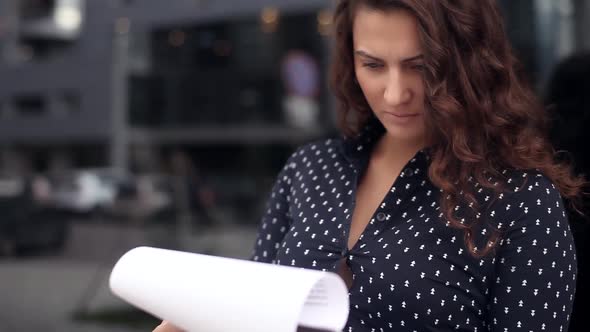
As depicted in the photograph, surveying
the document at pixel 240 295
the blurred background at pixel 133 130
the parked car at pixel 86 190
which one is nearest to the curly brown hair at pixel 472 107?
the document at pixel 240 295

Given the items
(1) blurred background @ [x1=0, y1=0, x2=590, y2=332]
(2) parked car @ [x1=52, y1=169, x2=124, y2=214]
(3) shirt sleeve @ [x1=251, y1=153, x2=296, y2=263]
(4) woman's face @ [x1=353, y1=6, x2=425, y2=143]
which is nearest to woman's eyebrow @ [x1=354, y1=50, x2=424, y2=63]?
(4) woman's face @ [x1=353, y1=6, x2=425, y2=143]

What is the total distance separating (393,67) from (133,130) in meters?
1.91

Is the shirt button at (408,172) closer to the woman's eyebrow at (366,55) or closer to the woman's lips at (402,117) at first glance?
the woman's lips at (402,117)

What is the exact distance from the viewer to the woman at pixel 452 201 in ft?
3.99

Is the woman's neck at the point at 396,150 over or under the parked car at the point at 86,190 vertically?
over

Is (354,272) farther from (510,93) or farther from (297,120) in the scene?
(297,120)

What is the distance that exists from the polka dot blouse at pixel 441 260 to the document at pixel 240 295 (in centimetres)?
23

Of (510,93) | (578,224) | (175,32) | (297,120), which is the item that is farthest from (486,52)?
(175,32)

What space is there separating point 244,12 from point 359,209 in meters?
1.84

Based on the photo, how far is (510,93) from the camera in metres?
1.35

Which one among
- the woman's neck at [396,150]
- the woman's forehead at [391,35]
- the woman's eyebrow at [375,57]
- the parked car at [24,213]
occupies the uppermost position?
the woman's forehead at [391,35]

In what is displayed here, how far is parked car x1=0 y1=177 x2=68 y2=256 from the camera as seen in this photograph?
9.09ft

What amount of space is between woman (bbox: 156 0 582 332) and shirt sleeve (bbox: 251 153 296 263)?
6.8 inches

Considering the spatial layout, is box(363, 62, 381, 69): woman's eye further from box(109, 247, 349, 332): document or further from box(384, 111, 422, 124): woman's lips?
box(109, 247, 349, 332): document
